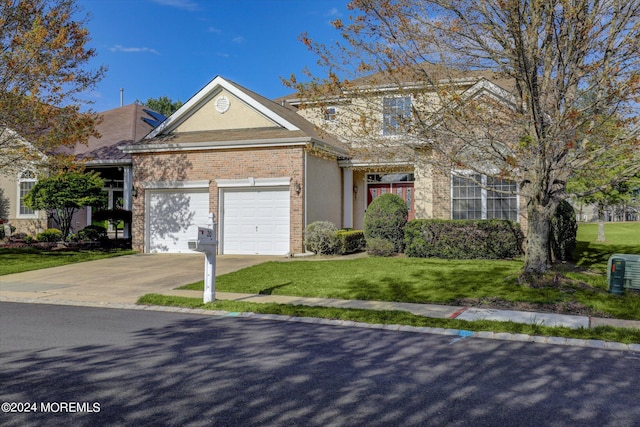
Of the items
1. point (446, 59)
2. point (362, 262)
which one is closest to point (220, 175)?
point (362, 262)

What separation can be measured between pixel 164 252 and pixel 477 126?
518 inches

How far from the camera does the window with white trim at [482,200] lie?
16812 millimetres

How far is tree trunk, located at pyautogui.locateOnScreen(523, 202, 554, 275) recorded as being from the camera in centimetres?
1051

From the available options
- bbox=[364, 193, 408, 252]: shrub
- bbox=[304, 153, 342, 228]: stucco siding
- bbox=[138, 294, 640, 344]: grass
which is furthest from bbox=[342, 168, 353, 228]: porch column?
bbox=[138, 294, 640, 344]: grass

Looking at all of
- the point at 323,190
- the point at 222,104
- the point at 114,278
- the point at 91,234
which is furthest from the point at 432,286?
the point at 91,234

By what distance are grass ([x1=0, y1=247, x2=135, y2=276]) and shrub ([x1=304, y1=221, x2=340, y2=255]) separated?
7102mm

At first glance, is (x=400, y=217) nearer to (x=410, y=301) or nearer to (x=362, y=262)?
(x=362, y=262)

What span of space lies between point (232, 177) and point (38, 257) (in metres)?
7.22

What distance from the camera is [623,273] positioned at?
9.73m

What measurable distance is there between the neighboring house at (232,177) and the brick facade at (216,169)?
35 millimetres

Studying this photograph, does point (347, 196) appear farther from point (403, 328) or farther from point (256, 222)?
point (403, 328)

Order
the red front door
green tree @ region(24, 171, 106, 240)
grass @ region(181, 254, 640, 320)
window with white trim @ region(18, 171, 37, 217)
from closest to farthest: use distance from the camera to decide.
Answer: grass @ region(181, 254, 640, 320)
green tree @ region(24, 171, 106, 240)
the red front door
window with white trim @ region(18, 171, 37, 217)

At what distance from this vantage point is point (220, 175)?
58.9 ft

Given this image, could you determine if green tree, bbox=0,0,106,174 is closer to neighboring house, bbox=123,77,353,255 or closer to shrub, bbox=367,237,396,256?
neighboring house, bbox=123,77,353,255
